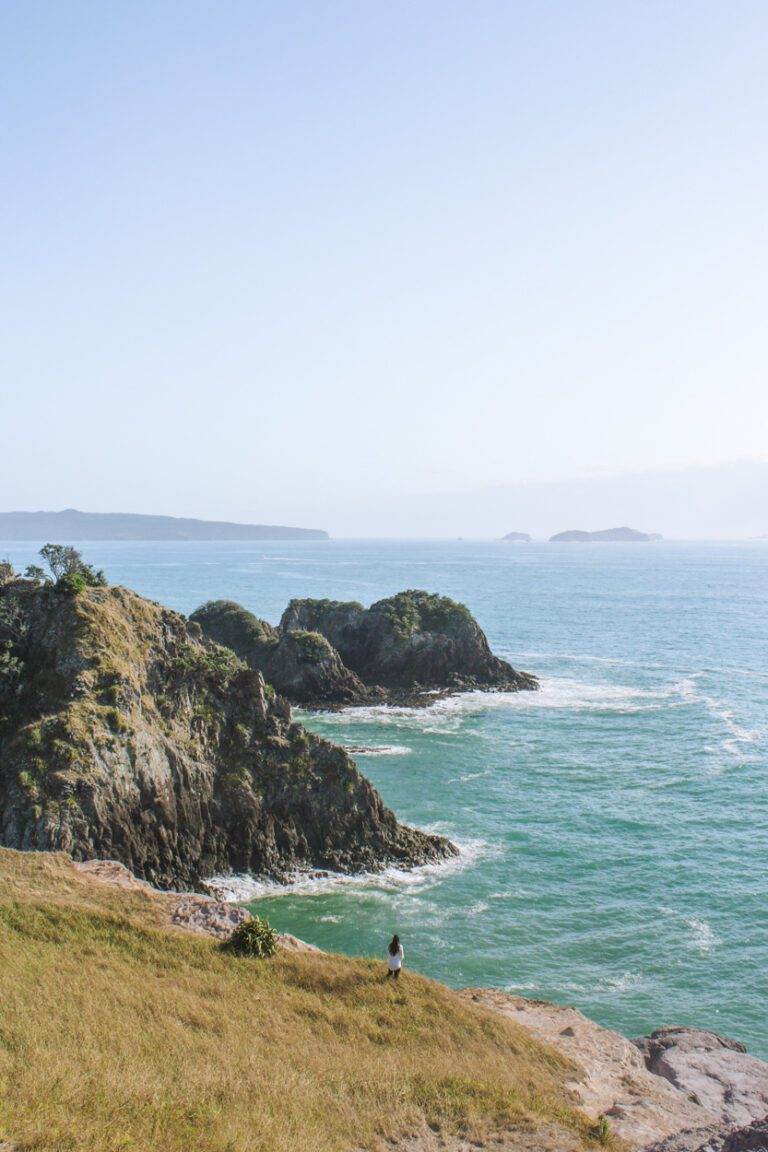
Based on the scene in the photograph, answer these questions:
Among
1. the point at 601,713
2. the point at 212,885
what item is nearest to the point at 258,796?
the point at 212,885

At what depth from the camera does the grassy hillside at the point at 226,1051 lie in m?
19.0

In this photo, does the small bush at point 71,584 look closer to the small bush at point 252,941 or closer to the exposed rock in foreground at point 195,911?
the exposed rock in foreground at point 195,911

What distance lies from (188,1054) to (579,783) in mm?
→ 46383

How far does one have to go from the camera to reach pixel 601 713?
85.8 m

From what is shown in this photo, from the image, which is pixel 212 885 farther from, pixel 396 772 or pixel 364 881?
pixel 396 772

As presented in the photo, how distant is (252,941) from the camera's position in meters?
31.0

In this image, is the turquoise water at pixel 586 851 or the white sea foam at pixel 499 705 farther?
the white sea foam at pixel 499 705

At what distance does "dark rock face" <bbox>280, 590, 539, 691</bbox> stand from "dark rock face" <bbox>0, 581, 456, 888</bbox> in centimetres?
4627

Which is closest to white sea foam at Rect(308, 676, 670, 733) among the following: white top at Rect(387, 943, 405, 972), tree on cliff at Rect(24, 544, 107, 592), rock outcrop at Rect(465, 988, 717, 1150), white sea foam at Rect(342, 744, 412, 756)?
white sea foam at Rect(342, 744, 412, 756)

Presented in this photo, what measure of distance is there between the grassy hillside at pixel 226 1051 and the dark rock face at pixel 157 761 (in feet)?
30.6

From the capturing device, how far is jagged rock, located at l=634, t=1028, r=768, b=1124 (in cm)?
2795

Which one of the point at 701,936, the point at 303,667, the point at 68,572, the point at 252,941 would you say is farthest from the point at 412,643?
the point at 252,941

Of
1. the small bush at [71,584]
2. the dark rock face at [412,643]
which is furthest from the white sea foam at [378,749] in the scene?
the small bush at [71,584]

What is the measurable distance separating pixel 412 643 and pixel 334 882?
5585cm
